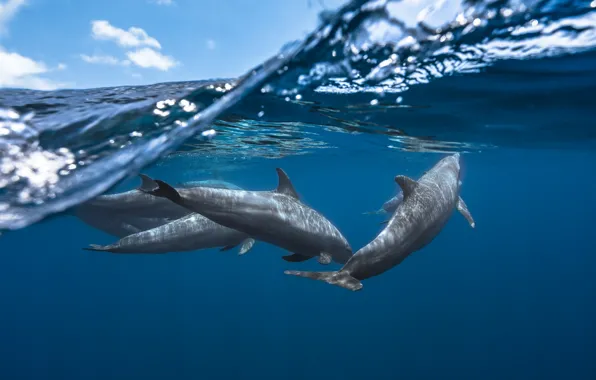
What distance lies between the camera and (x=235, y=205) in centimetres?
566

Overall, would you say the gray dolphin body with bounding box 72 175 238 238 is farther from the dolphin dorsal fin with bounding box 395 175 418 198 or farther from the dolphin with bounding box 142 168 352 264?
the dolphin dorsal fin with bounding box 395 175 418 198

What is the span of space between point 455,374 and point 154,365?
82.8 ft

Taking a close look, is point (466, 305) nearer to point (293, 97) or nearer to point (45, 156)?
point (293, 97)

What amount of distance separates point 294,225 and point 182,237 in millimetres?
2735

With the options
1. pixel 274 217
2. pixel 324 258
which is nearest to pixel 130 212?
pixel 274 217

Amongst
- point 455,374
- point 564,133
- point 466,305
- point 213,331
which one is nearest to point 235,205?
point 564,133

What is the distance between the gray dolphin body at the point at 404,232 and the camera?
452cm

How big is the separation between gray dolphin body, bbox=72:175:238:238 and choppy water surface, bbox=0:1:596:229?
3.35ft

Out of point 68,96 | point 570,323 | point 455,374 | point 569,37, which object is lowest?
point 570,323

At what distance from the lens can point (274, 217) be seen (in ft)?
20.2

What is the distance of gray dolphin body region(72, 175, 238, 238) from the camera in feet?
28.5

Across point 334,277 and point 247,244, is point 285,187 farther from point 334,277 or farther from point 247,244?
point 334,277

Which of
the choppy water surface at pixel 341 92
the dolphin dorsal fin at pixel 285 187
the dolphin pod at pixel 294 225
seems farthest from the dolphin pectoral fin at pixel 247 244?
the choppy water surface at pixel 341 92

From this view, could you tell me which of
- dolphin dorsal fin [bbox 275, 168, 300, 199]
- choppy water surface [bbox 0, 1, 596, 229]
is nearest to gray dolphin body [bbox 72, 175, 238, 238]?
choppy water surface [bbox 0, 1, 596, 229]
